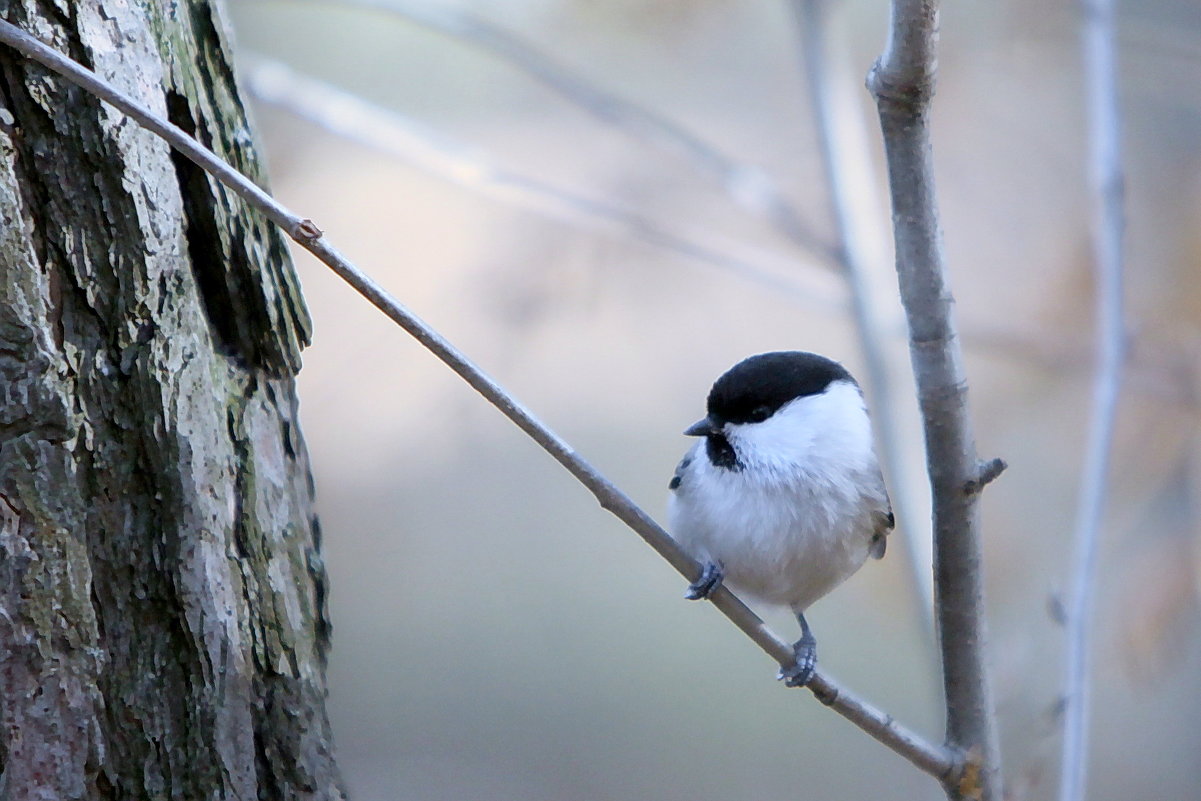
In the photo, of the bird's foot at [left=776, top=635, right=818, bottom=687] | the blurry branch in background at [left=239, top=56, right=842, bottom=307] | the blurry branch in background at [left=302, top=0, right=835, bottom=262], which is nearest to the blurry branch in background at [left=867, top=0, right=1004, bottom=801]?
the bird's foot at [left=776, top=635, right=818, bottom=687]

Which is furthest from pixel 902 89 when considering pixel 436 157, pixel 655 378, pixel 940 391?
pixel 655 378

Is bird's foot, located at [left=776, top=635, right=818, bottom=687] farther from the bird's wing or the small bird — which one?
the bird's wing

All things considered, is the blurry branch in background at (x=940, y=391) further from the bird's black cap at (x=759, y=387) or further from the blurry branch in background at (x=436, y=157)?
the blurry branch in background at (x=436, y=157)

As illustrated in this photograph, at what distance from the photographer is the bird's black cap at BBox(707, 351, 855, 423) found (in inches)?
73.5

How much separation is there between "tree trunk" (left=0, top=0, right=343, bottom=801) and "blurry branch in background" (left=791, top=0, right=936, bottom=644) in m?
1.06

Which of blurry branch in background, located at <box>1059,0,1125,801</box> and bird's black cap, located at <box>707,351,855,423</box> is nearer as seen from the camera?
blurry branch in background, located at <box>1059,0,1125,801</box>

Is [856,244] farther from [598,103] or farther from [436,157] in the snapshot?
[436,157]

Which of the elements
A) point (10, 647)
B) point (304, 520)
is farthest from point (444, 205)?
point (10, 647)

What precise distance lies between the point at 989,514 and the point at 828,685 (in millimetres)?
2002

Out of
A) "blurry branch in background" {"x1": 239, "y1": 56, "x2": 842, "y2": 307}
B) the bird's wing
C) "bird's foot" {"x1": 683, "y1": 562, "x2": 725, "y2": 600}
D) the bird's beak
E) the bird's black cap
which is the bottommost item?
"bird's foot" {"x1": 683, "y1": 562, "x2": 725, "y2": 600}

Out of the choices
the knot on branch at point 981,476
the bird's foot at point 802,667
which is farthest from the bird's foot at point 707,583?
the knot on branch at point 981,476

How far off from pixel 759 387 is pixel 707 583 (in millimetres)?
376

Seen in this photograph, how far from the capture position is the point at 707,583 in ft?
5.53

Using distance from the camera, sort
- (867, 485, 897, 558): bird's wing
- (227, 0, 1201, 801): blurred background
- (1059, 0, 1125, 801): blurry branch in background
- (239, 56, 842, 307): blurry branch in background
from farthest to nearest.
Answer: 1. (227, 0, 1201, 801): blurred background
2. (239, 56, 842, 307): blurry branch in background
3. (867, 485, 897, 558): bird's wing
4. (1059, 0, 1125, 801): blurry branch in background
